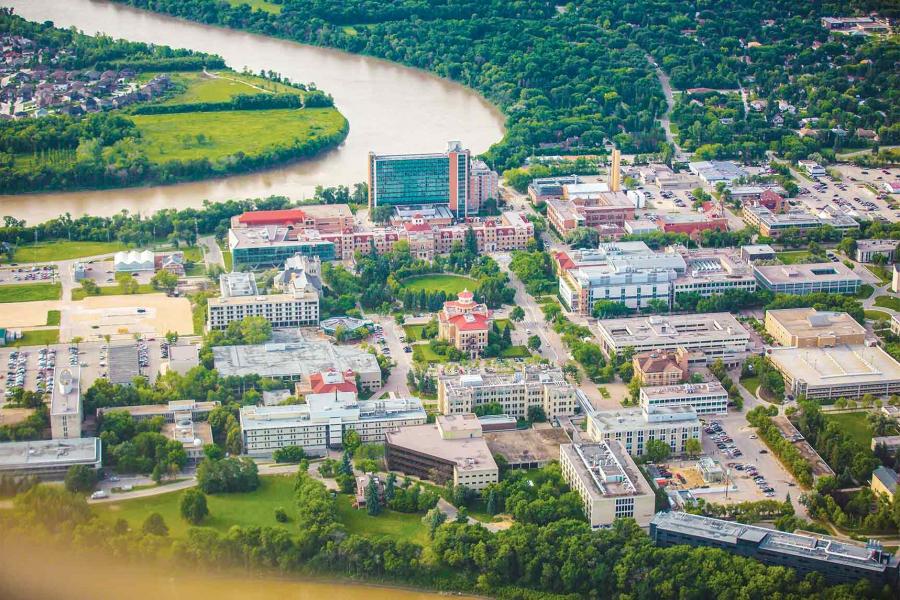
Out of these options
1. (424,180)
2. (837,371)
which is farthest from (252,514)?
(424,180)

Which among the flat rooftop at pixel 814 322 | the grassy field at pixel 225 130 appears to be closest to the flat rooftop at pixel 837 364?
the flat rooftop at pixel 814 322

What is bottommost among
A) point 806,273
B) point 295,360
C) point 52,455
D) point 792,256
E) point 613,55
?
point 52,455

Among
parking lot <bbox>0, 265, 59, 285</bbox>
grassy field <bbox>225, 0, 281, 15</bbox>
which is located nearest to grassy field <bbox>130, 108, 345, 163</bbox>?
parking lot <bbox>0, 265, 59, 285</bbox>

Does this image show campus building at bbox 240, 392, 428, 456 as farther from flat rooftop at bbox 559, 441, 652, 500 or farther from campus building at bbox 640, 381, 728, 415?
campus building at bbox 640, 381, 728, 415

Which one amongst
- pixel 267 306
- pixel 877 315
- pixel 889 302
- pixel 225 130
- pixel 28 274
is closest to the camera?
pixel 267 306

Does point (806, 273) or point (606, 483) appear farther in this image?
point (806, 273)

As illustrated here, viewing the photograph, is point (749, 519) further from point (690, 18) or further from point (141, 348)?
point (690, 18)

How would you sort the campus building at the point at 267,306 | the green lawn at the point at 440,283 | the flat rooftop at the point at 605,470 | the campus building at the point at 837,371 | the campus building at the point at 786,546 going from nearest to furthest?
1. the campus building at the point at 786,546
2. the flat rooftop at the point at 605,470
3. the campus building at the point at 837,371
4. the campus building at the point at 267,306
5. the green lawn at the point at 440,283

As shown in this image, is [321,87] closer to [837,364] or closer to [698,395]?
[837,364]

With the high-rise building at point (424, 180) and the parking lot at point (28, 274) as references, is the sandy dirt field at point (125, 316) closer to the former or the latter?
the parking lot at point (28, 274)
